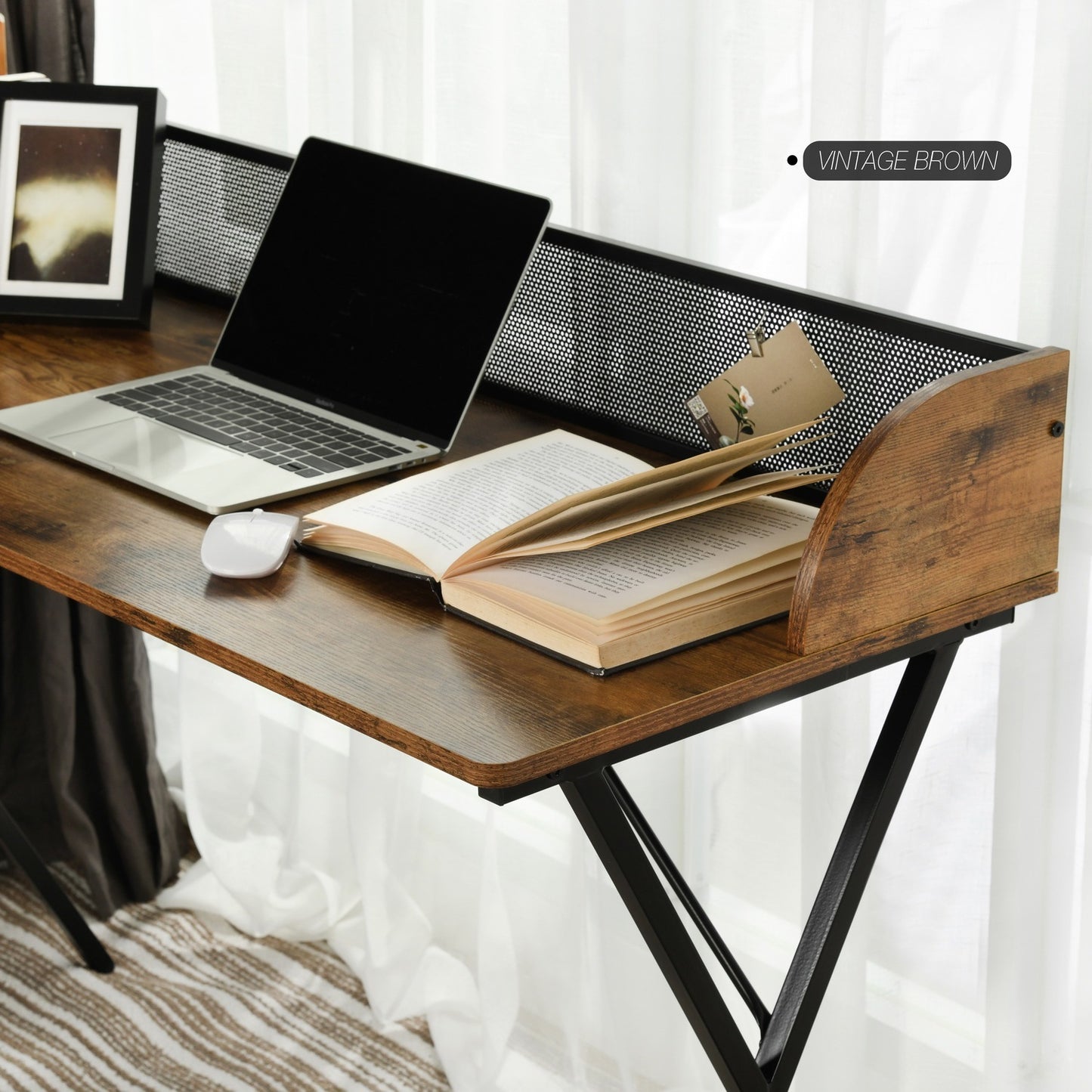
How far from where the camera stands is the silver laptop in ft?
4.01

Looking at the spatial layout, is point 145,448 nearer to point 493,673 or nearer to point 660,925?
point 493,673

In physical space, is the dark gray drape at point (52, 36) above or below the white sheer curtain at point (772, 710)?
above

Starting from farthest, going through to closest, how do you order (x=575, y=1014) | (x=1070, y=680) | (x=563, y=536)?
(x=575, y=1014) < (x=1070, y=680) < (x=563, y=536)

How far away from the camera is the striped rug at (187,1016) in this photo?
176cm

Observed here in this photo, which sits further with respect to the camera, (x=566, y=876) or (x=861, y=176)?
(x=566, y=876)

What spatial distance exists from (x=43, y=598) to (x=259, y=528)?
108 cm

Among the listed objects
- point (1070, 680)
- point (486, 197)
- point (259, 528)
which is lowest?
point (1070, 680)

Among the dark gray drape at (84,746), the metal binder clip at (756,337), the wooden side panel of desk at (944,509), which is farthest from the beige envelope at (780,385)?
the dark gray drape at (84,746)

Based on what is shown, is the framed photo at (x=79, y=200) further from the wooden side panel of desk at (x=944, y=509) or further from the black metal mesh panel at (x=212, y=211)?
the wooden side panel of desk at (x=944, y=509)

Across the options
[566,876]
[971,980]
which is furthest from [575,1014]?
[971,980]

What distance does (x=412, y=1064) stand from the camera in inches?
69.7

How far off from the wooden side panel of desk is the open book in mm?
68

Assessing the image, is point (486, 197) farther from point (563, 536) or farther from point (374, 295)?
point (563, 536)

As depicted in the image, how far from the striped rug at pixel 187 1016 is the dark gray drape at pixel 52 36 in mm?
1107
